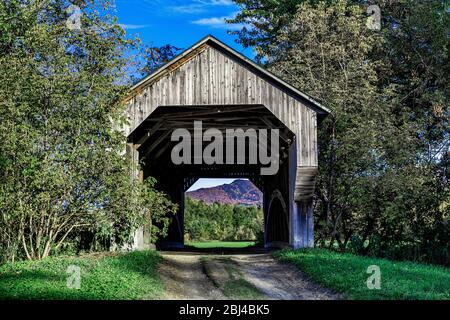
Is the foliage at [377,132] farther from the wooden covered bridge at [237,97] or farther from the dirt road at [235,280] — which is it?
the dirt road at [235,280]

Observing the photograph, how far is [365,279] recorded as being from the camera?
1121 centimetres

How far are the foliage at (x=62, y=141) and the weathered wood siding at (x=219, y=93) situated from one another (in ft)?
4.76

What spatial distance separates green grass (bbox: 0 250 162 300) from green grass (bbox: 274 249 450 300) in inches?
155

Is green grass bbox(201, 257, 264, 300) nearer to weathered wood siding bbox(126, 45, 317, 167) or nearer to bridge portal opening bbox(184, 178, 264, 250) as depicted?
weathered wood siding bbox(126, 45, 317, 167)

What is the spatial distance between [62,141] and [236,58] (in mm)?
6746

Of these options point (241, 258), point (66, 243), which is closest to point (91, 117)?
point (66, 243)

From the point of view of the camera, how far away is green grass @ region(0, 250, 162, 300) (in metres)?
9.75

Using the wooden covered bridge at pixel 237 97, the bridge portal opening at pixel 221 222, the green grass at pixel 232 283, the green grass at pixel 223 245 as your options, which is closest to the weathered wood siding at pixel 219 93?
the wooden covered bridge at pixel 237 97

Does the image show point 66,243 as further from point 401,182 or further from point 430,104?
point 430,104

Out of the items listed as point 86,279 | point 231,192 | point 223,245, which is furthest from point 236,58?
point 231,192

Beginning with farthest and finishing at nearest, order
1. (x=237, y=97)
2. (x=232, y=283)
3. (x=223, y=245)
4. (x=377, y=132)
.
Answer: (x=223, y=245) < (x=377, y=132) < (x=237, y=97) < (x=232, y=283)

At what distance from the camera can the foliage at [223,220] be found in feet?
154

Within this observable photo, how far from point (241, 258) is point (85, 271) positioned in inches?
265

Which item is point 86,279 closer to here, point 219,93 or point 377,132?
point 219,93
